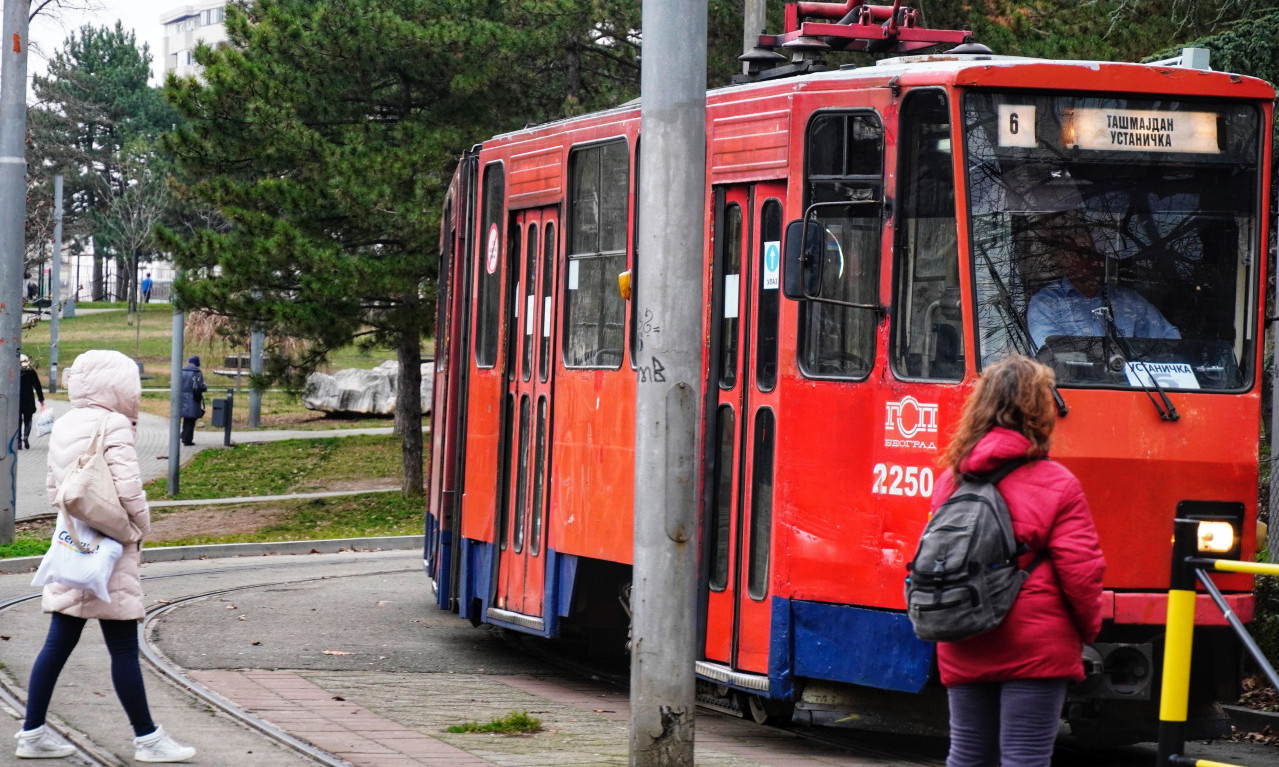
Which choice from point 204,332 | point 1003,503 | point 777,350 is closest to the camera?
point 1003,503

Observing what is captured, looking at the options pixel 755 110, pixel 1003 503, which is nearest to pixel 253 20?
pixel 755 110

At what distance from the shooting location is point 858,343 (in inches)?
304

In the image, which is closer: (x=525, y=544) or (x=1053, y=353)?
(x=1053, y=353)

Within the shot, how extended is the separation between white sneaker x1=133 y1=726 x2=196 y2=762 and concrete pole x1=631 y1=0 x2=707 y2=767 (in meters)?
1.86

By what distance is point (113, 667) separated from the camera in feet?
22.7

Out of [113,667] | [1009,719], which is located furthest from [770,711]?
[1009,719]

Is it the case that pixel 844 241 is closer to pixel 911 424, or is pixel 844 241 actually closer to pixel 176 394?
pixel 911 424

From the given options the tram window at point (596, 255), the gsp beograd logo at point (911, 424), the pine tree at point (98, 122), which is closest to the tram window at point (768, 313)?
the gsp beograd logo at point (911, 424)

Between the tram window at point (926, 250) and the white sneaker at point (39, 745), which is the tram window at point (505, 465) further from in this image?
the white sneaker at point (39, 745)

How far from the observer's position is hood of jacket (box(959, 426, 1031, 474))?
475 centimetres

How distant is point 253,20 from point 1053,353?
1977cm

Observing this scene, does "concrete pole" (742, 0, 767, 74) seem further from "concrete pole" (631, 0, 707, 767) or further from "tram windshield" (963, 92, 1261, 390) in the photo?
"concrete pole" (631, 0, 707, 767)

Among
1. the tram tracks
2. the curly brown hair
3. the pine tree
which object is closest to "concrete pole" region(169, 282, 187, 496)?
the tram tracks

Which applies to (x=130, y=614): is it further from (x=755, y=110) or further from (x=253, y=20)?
(x=253, y=20)
